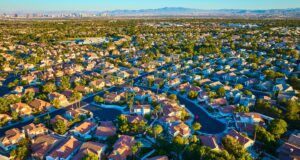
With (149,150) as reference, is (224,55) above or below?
above

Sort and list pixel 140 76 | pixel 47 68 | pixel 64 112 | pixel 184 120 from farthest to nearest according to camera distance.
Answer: pixel 47 68 < pixel 140 76 < pixel 64 112 < pixel 184 120

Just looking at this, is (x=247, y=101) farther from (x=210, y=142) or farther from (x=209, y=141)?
(x=210, y=142)

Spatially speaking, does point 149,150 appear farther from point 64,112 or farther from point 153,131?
point 64,112

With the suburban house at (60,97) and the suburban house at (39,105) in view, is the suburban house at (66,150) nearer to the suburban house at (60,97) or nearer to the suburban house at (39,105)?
the suburban house at (39,105)

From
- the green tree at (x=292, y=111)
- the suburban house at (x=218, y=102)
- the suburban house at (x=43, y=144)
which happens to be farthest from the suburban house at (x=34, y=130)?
the green tree at (x=292, y=111)

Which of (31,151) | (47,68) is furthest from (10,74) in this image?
(31,151)

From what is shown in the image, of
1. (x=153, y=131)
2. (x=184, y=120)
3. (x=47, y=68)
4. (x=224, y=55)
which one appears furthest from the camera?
(x=224, y=55)

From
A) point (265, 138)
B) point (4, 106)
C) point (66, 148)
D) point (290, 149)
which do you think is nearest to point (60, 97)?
point (4, 106)
